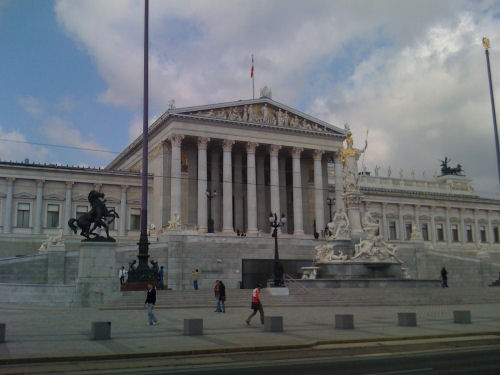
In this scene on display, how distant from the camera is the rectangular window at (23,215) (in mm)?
64500

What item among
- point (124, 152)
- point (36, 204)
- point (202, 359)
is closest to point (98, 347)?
point (202, 359)

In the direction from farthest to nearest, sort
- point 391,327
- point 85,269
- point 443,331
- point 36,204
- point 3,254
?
point 36,204, point 3,254, point 85,269, point 391,327, point 443,331

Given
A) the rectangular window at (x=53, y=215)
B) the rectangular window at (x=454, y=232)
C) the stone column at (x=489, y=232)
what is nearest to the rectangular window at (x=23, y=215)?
the rectangular window at (x=53, y=215)

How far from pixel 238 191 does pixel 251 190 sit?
18.1ft

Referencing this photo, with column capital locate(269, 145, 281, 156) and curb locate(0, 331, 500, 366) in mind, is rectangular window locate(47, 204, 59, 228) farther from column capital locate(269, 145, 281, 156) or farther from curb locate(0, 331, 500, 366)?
curb locate(0, 331, 500, 366)

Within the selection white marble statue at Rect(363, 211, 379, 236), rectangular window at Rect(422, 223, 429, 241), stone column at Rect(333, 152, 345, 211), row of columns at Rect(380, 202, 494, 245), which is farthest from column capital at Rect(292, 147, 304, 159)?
rectangular window at Rect(422, 223, 429, 241)

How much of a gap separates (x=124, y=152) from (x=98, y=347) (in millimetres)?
69058

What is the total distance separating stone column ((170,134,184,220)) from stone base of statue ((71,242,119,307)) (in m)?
32.7

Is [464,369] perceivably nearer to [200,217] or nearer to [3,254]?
[200,217]

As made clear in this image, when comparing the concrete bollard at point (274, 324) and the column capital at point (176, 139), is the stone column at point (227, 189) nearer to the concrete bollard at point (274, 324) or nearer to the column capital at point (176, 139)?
the column capital at point (176, 139)

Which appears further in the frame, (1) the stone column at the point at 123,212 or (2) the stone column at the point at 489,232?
(2) the stone column at the point at 489,232

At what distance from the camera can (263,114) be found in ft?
235

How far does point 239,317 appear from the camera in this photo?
2617 cm

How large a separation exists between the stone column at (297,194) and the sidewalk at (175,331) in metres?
40.0
